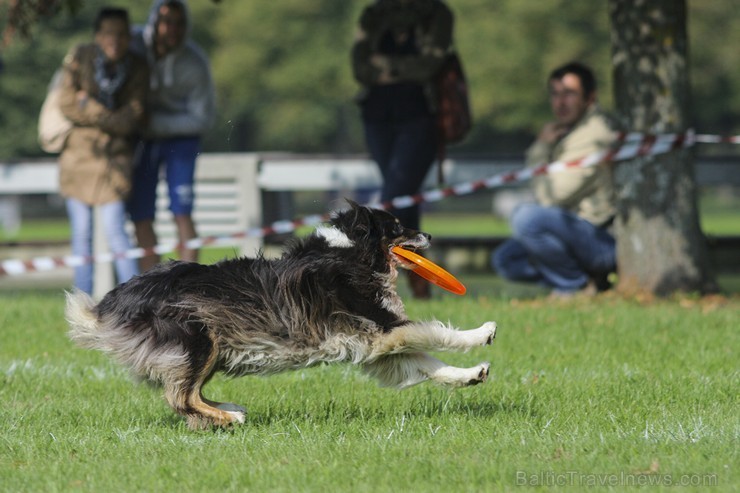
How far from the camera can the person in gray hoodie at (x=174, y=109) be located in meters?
9.94

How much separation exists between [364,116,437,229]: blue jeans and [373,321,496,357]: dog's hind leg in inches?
190

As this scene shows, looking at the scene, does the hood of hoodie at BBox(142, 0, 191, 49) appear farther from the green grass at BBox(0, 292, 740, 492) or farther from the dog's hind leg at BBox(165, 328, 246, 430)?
the dog's hind leg at BBox(165, 328, 246, 430)

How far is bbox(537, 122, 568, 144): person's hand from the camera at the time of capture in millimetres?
10742

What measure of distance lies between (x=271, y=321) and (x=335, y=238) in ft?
1.61

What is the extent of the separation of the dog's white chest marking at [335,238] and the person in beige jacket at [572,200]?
5.22 metres

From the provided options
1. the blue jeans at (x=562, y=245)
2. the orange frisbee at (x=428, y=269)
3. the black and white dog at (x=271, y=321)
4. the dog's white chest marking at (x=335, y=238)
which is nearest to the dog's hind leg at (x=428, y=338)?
the black and white dog at (x=271, y=321)

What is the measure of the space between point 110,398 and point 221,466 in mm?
1840

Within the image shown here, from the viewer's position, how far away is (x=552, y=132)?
10.8 m

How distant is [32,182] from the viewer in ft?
49.2

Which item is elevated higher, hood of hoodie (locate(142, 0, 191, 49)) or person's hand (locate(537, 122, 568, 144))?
hood of hoodie (locate(142, 0, 191, 49))

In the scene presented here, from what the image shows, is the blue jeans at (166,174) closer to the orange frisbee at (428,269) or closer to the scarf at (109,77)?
the scarf at (109,77)

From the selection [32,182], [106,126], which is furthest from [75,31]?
[106,126]

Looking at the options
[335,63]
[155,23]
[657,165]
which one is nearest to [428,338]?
[155,23]

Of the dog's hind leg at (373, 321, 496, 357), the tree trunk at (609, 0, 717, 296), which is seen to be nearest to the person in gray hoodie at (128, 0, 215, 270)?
the tree trunk at (609, 0, 717, 296)
